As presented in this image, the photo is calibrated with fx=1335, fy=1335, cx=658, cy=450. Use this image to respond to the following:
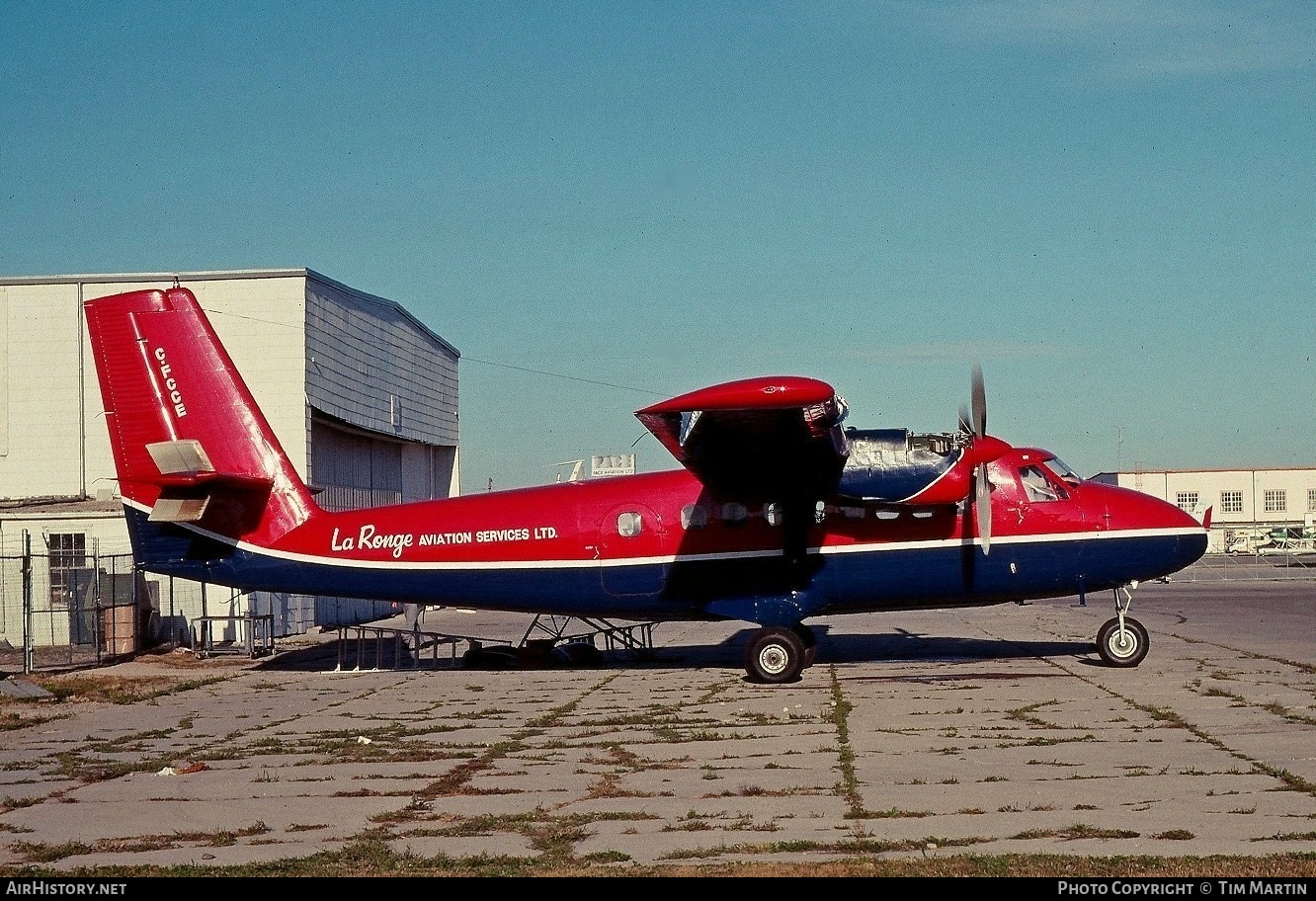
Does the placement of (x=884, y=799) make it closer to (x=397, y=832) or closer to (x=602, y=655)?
(x=397, y=832)

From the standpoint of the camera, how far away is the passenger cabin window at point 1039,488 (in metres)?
20.2

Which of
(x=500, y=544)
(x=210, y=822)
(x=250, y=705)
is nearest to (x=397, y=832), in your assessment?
(x=210, y=822)

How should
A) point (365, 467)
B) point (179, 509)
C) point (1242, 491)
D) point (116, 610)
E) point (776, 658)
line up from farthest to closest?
point (1242, 491), point (365, 467), point (116, 610), point (179, 509), point (776, 658)

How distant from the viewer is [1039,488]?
20.2m

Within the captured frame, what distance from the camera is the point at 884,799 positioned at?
35.1 feet

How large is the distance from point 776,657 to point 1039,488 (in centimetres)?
482

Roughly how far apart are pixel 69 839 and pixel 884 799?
623cm

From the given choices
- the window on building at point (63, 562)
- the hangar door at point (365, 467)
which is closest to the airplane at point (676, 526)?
the window on building at point (63, 562)

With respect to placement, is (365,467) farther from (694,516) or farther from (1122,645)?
(1122,645)

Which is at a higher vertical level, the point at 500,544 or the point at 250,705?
the point at 500,544

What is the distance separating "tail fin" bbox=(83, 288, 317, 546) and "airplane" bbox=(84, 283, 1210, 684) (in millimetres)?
32

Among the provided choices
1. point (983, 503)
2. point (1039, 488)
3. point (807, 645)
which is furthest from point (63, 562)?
point (1039, 488)

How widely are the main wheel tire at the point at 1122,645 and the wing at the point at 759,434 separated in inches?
192

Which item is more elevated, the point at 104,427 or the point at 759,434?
the point at 104,427
